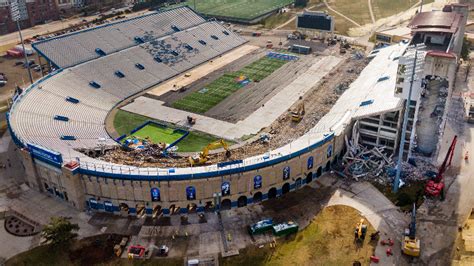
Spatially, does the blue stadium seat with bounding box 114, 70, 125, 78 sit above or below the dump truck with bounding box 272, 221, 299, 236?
above

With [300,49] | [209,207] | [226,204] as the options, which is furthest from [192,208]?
[300,49]

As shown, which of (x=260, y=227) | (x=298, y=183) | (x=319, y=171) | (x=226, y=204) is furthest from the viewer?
(x=319, y=171)

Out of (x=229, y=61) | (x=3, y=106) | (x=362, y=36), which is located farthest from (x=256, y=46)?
(x=3, y=106)

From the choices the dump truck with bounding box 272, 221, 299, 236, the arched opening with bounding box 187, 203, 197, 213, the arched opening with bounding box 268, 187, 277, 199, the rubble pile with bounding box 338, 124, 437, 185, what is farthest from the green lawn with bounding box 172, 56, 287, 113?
the dump truck with bounding box 272, 221, 299, 236

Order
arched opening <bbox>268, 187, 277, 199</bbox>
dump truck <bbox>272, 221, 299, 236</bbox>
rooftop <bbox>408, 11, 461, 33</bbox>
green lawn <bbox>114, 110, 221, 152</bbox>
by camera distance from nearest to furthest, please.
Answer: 1. dump truck <bbox>272, 221, 299, 236</bbox>
2. arched opening <bbox>268, 187, 277, 199</bbox>
3. green lawn <bbox>114, 110, 221, 152</bbox>
4. rooftop <bbox>408, 11, 461, 33</bbox>

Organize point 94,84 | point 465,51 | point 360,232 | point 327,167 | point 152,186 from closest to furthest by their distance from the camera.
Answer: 1. point 360,232
2. point 152,186
3. point 327,167
4. point 94,84
5. point 465,51

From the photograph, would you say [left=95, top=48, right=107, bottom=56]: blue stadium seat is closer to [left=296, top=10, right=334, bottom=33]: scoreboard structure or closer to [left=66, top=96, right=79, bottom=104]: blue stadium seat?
[left=66, top=96, right=79, bottom=104]: blue stadium seat

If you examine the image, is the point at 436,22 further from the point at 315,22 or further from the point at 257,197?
the point at 257,197
